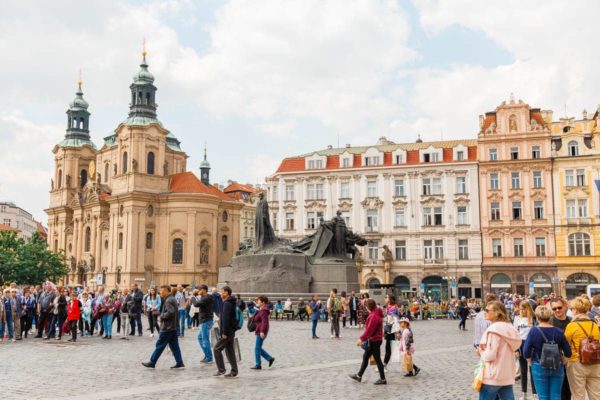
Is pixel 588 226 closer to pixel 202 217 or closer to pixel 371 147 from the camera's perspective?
pixel 371 147

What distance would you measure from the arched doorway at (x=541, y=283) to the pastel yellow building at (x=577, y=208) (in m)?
1.08

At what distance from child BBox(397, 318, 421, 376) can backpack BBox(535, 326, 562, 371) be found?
523cm

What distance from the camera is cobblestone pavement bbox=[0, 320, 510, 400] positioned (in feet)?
35.1

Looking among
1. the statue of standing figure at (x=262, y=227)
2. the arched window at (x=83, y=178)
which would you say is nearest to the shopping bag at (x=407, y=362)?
the statue of standing figure at (x=262, y=227)

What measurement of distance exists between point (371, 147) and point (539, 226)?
17.3 meters

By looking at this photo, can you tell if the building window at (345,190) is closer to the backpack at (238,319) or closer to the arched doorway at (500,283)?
the arched doorway at (500,283)

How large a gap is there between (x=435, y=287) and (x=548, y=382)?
53.7 meters

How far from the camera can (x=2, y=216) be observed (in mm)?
132375

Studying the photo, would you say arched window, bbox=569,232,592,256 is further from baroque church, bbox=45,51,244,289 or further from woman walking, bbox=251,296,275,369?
woman walking, bbox=251,296,275,369

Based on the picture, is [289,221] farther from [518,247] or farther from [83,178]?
[83,178]

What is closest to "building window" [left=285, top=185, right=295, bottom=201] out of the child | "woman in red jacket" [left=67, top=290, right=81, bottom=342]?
"woman in red jacket" [left=67, top=290, right=81, bottom=342]

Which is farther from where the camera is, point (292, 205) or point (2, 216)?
point (2, 216)

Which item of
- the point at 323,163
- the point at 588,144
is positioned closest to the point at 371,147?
the point at 323,163

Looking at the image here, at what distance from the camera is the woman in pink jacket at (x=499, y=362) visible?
6.99m
